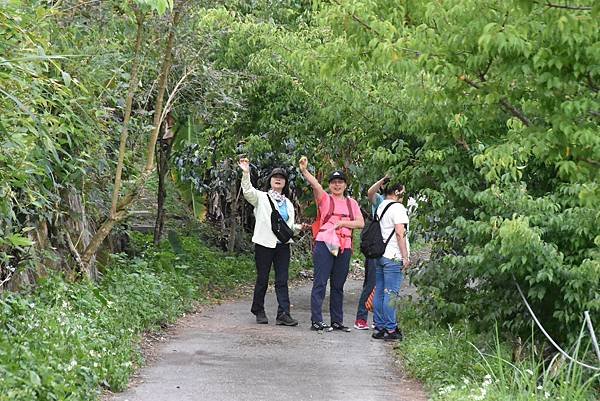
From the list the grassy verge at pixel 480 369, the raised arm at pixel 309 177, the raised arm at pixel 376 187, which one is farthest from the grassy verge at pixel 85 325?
the raised arm at pixel 376 187

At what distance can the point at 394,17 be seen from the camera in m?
7.65

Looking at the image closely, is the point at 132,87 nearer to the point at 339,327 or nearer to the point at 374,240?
the point at 374,240

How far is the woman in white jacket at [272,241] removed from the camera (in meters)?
14.2

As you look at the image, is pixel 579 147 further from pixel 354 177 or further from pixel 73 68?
pixel 354 177

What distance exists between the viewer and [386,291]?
13.3m

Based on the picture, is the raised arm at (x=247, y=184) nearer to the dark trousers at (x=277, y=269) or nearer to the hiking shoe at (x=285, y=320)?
the dark trousers at (x=277, y=269)

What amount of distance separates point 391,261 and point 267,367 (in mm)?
3027

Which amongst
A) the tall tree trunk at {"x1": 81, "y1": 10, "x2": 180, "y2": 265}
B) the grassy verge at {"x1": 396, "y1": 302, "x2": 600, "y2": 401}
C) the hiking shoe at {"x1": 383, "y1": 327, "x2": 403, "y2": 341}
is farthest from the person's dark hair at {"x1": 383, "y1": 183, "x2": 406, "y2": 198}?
the tall tree trunk at {"x1": 81, "y1": 10, "x2": 180, "y2": 265}

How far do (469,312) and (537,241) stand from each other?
2202 mm

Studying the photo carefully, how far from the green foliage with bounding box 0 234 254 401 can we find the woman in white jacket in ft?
3.91

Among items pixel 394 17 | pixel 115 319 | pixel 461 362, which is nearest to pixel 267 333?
pixel 115 319

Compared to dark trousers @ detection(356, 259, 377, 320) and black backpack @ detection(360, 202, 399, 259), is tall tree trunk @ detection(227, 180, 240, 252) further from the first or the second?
black backpack @ detection(360, 202, 399, 259)

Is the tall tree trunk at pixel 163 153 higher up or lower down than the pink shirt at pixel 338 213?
higher up

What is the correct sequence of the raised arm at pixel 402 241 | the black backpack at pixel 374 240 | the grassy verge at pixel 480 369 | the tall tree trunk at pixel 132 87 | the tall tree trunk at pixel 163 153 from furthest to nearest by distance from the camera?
1. the tall tree trunk at pixel 163 153
2. the black backpack at pixel 374 240
3. the raised arm at pixel 402 241
4. the tall tree trunk at pixel 132 87
5. the grassy verge at pixel 480 369
